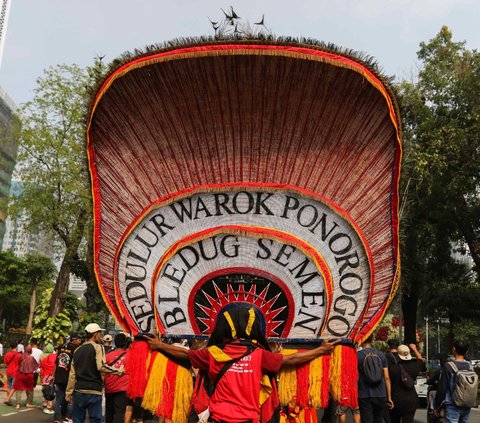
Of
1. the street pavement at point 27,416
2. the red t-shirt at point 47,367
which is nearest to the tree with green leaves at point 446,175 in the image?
the street pavement at point 27,416

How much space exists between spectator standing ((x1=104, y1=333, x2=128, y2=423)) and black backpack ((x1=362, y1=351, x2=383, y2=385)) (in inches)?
113

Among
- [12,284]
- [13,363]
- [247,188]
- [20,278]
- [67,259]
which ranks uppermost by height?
[20,278]

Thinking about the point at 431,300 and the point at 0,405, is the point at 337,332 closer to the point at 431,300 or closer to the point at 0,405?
the point at 0,405

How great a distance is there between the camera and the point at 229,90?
4.79 metres

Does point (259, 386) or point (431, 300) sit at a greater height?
point (431, 300)

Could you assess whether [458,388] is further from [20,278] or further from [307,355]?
[20,278]

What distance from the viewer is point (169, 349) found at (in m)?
4.28

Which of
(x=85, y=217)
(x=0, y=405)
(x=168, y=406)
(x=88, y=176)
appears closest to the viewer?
(x=168, y=406)

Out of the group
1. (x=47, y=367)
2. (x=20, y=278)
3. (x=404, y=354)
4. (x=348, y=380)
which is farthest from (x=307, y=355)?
(x=20, y=278)

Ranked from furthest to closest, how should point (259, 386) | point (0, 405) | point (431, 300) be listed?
point (431, 300)
point (0, 405)
point (259, 386)

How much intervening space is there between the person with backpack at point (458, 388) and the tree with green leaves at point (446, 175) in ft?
47.6

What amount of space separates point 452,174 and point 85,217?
48.7 ft

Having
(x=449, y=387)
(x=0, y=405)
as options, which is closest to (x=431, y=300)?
(x=0, y=405)

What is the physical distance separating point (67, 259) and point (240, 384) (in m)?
23.2
